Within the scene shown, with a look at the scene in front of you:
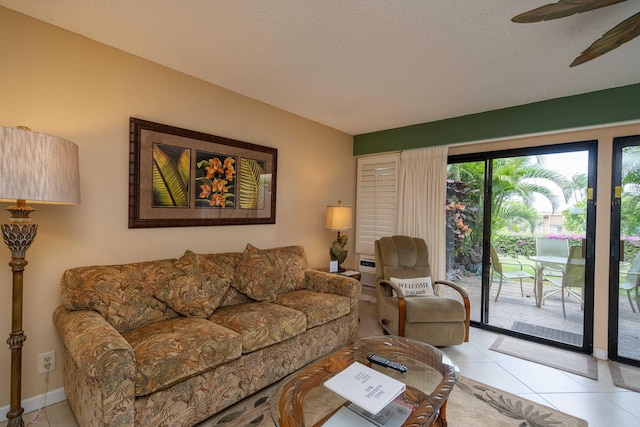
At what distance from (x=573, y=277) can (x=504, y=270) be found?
61 centimetres

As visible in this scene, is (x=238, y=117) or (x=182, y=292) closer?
(x=182, y=292)

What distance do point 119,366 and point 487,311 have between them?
365cm

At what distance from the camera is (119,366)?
4.57ft

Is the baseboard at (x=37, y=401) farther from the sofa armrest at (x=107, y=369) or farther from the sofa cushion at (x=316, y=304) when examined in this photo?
the sofa cushion at (x=316, y=304)

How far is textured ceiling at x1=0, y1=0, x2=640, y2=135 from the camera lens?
1753mm

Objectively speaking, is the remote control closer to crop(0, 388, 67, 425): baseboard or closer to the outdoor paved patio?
crop(0, 388, 67, 425): baseboard

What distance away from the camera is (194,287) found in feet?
7.17

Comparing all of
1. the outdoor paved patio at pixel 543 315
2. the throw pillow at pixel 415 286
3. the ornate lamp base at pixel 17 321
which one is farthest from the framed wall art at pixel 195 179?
the outdoor paved patio at pixel 543 315

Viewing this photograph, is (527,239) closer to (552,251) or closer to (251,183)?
(552,251)

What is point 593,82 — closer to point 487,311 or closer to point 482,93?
point 482,93

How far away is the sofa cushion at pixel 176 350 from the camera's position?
1.53 meters

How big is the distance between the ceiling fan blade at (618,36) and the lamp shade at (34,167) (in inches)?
110

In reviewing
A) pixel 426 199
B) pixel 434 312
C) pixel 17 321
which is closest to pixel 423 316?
pixel 434 312

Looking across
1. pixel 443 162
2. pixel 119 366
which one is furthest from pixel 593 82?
pixel 119 366
